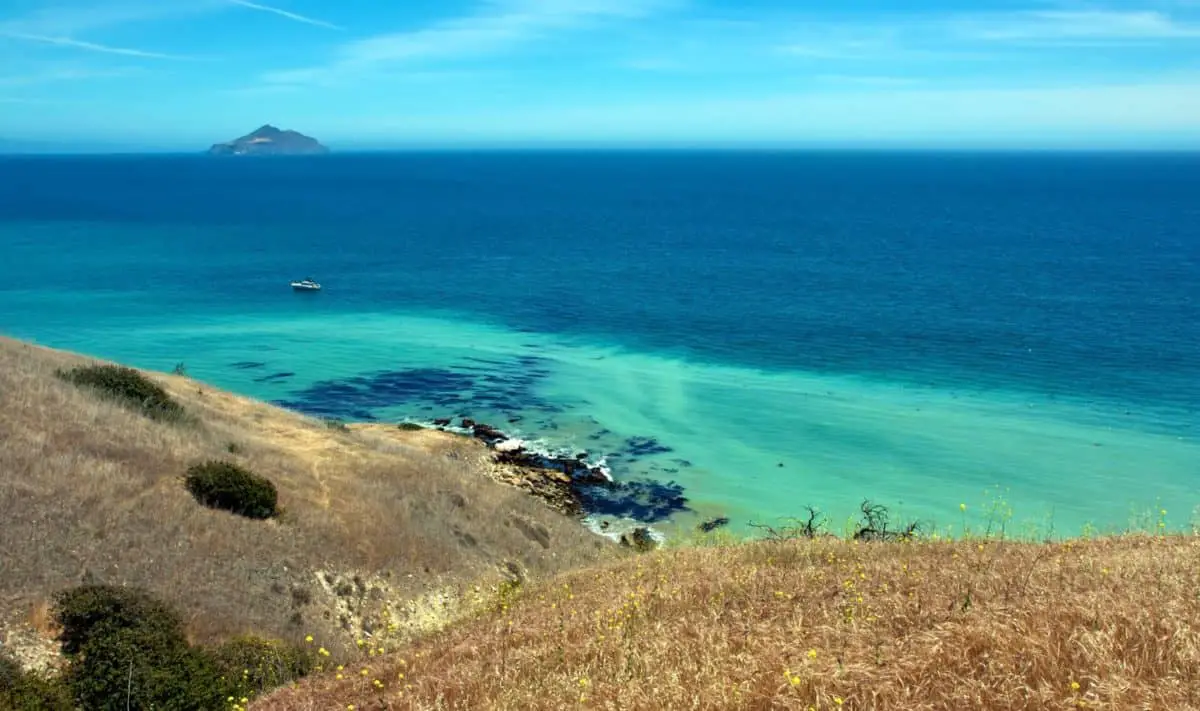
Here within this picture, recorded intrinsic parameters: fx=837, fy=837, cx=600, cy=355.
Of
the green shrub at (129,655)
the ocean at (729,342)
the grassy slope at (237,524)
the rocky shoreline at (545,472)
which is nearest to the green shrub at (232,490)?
the grassy slope at (237,524)

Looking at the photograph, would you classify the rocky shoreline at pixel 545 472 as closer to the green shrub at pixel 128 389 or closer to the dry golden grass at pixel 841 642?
the green shrub at pixel 128 389

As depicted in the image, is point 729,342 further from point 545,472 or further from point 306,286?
point 306,286

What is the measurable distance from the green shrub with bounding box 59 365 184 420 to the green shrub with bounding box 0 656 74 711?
14779 mm

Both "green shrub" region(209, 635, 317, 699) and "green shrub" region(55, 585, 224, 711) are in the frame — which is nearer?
"green shrub" region(55, 585, 224, 711)

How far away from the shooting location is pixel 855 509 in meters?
32.5

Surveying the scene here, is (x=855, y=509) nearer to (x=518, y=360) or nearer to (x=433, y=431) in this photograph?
(x=433, y=431)

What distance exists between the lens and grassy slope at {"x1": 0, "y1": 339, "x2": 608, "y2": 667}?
612 inches

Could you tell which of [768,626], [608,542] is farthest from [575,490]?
[768,626]

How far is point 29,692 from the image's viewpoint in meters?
10.9

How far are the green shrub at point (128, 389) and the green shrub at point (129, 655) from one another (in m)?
12.5

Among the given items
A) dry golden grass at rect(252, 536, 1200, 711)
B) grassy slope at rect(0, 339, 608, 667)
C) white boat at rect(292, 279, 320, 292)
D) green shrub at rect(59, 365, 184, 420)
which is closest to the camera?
dry golden grass at rect(252, 536, 1200, 711)

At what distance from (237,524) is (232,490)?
1.20 metres

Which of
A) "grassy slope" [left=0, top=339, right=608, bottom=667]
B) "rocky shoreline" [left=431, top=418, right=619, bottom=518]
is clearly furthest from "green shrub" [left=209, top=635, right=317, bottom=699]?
"rocky shoreline" [left=431, top=418, right=619, bottom=518]

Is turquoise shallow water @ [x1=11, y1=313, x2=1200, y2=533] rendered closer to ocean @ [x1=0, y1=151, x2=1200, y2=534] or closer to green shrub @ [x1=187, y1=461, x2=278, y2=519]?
ocean @ [x1=0, y1=151, x2=1200, y2=534]
